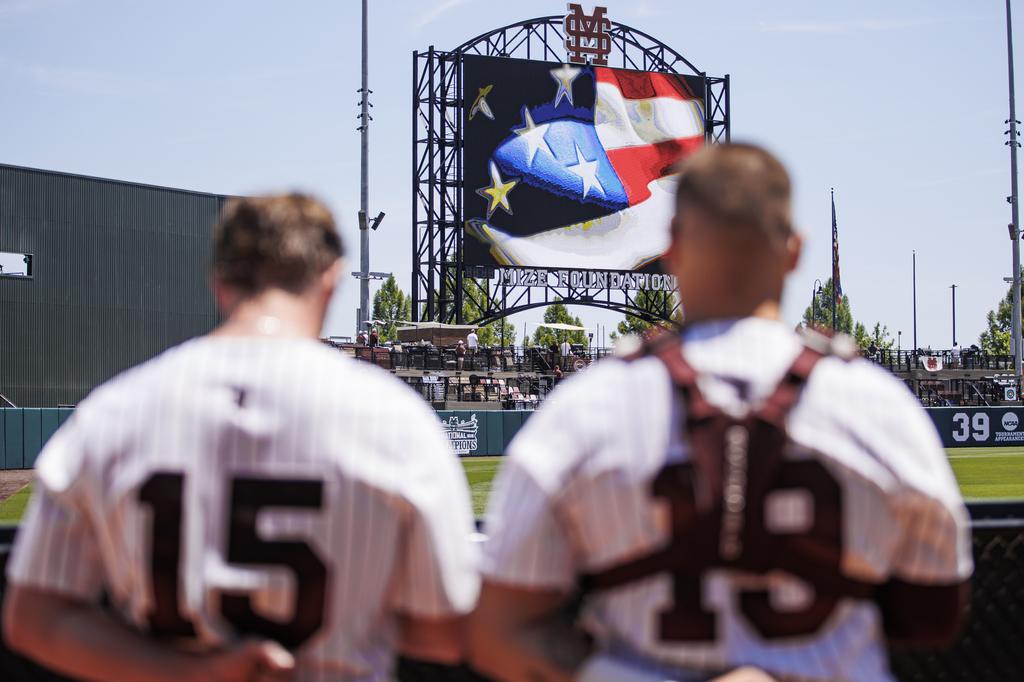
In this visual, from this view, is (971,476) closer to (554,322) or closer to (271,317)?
(271,317)

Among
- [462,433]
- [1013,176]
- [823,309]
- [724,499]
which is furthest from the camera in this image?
[823,309]

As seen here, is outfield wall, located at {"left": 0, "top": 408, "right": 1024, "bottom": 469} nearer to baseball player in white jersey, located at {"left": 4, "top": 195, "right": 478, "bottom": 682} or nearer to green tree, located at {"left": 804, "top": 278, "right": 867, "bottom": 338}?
baseball player in white jersey, located at {"left": 4, "top": 195, "right": 478, "bottom": 682}

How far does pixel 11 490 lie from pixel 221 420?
16596mm

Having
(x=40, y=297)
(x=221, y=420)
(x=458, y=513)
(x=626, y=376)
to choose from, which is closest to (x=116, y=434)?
(x=221, y=420)

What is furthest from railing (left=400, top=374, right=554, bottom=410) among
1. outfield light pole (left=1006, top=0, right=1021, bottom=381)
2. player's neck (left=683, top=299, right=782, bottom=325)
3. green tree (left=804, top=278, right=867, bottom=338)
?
green tree (left=804, top=278, right=867, bottom=338)

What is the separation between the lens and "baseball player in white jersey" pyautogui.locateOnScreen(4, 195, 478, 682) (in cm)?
163

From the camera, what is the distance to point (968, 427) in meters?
27.7

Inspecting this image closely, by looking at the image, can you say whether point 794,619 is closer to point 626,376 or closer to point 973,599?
point 626,376

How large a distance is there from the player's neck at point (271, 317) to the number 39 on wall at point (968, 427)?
1128 inches

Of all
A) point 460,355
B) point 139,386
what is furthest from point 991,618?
point 460,355

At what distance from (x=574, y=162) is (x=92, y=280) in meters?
18.9

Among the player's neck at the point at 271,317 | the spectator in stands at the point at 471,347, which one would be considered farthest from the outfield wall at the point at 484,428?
the player's neck at the point at 271,317

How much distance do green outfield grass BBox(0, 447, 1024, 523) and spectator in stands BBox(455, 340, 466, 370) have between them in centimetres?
915

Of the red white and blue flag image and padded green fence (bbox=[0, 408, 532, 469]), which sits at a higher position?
the red white and blue flag image
